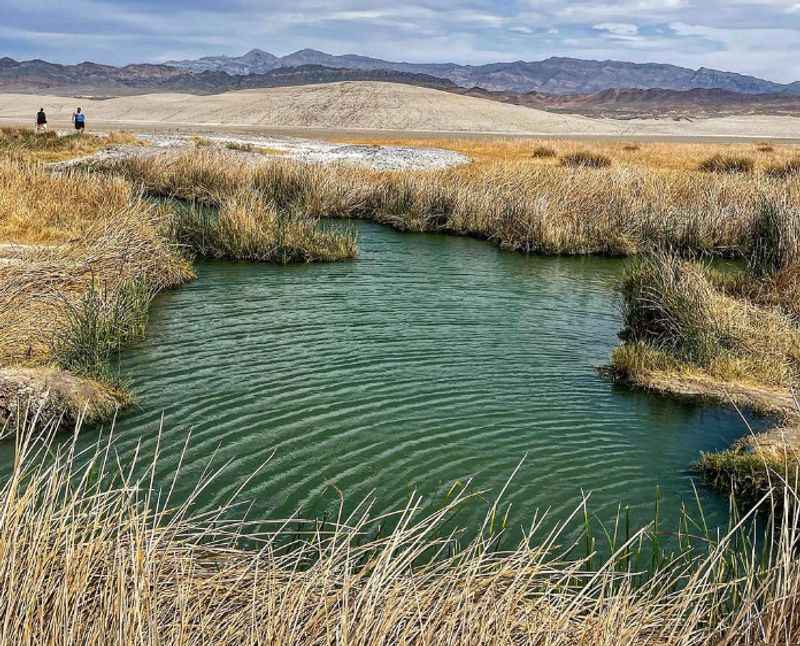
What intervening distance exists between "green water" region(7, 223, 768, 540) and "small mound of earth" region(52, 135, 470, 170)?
1605 centimetres

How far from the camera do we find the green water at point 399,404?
706 cm

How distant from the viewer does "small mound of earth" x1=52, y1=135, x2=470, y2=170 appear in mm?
29370

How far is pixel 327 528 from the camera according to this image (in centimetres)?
605

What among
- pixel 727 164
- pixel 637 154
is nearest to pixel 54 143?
pixel 637 154

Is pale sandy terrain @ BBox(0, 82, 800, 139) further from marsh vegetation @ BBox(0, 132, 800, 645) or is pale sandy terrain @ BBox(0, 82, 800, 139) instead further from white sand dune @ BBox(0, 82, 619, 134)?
marsh vegetation @ BBox(0, 132, 800, 645)

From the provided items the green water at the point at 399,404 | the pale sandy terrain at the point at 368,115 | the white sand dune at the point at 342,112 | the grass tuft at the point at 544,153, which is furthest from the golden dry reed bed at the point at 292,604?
the white sand dune at the point at 342,112

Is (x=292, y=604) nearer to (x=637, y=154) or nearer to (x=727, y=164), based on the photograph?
(x=727, y=164)

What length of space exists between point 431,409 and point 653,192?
14615mm

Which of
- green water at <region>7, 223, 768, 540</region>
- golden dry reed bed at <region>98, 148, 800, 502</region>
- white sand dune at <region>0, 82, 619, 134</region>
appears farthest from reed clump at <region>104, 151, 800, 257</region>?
white sand dune at <region>0, 82, 619, 134</region>

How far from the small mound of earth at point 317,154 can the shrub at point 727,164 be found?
898 centimetres

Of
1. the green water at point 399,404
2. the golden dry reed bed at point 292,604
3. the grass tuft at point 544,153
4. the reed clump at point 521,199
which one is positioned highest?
the grass tuft at point 544,153

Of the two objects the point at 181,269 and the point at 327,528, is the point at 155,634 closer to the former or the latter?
the point at 327,528

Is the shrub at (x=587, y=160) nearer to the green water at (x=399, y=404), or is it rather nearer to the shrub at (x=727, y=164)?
the shrub at (x=727, y=164)

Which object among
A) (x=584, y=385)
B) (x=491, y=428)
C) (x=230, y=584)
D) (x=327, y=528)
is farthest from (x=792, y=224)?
(x=230, y=584)
